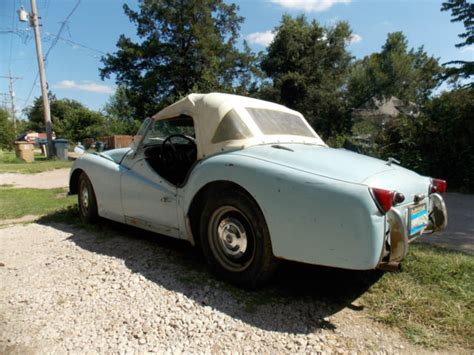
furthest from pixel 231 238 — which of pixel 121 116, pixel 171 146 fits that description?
pixel 121 116

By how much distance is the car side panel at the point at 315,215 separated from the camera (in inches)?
77.9

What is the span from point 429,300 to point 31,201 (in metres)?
7.03

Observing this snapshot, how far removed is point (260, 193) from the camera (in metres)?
2.32

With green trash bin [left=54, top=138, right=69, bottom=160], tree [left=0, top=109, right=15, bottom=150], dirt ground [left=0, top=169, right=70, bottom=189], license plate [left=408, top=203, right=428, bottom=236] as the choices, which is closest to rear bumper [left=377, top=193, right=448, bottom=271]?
license plate [left=408, top=203, right=428, bottom=236]

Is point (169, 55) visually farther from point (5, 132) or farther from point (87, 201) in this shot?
point (87, 201)

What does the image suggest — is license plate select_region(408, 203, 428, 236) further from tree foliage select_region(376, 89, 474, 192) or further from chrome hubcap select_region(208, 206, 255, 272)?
tree foliage select_region(376, 89, 474, 192)

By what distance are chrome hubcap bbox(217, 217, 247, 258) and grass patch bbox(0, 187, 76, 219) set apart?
13.8 ft

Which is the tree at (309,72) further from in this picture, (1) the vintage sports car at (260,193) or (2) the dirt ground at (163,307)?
(2) the dirt ground at (163,307)

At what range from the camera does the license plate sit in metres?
2.38

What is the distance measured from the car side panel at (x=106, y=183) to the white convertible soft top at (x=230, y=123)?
3.69 feet

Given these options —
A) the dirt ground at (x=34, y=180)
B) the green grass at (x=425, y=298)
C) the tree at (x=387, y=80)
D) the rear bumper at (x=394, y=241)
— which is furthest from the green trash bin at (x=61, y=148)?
the tree at (x=387, y=80)

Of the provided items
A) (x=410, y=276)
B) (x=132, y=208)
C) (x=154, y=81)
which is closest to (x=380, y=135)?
(x=410, y=276)

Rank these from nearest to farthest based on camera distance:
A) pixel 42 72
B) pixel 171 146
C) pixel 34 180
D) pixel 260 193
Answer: pixel 260 193 → pixel 171 146 → pixel 34 180 → pixel 42 72

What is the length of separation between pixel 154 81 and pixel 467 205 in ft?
82.6
